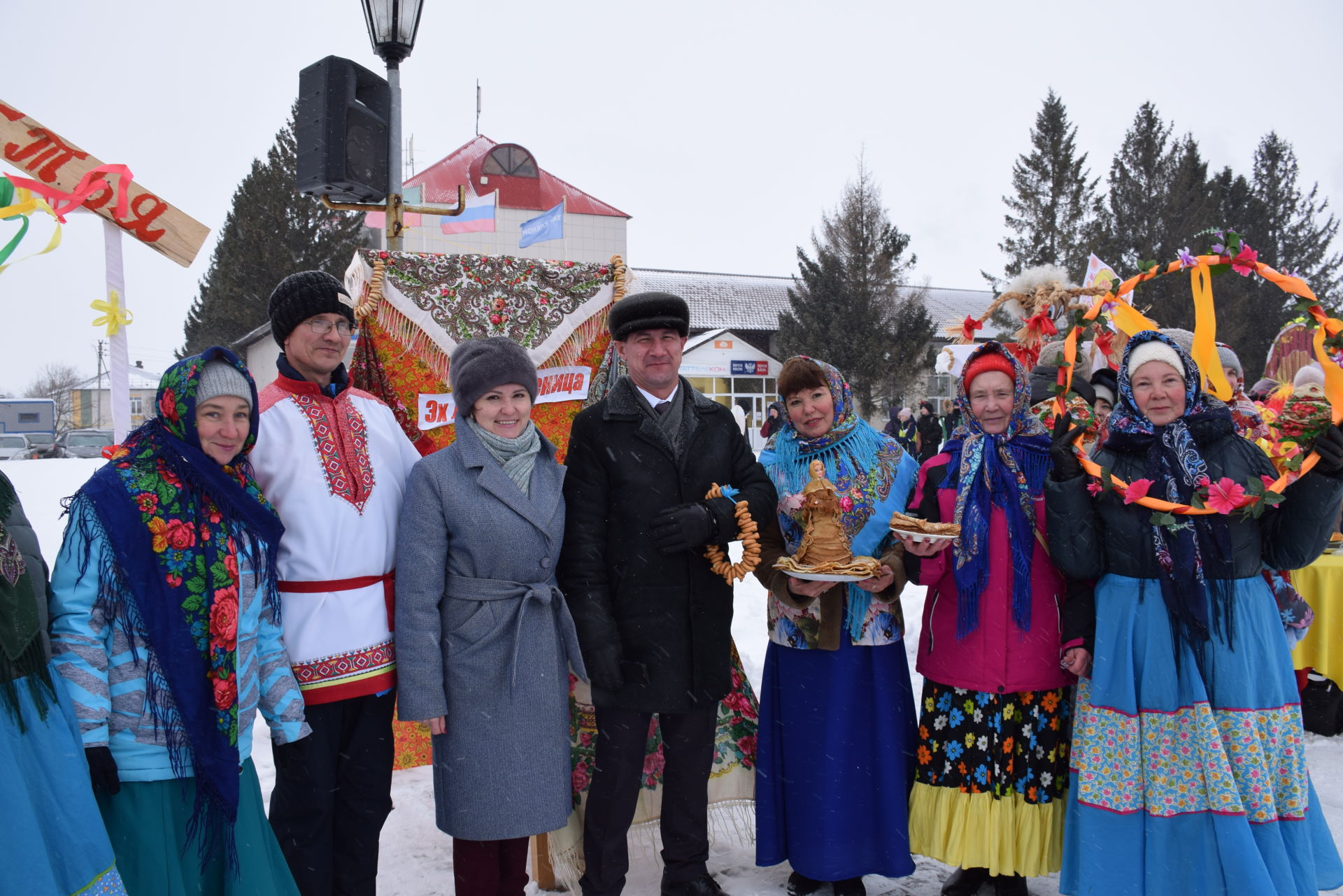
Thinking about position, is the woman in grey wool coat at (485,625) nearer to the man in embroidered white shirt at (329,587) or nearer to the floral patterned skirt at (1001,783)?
the man in embroidered white shirt at (329,587)

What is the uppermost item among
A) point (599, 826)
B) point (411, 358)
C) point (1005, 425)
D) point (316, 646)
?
point (411, 358)

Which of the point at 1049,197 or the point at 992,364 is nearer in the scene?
the point at 992,364

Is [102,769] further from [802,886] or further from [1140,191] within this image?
[1140,191]

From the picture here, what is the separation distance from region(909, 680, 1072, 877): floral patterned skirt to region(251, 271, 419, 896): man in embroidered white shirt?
1805 millimetres

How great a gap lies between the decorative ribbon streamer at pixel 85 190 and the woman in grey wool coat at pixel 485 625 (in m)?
1.13

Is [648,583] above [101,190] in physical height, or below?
below

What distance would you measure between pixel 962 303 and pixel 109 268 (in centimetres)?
3755

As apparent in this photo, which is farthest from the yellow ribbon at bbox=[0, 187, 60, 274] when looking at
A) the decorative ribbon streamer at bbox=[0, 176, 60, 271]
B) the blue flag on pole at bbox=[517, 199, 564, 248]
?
the blue flag on pole at bbox=[517, 199, 564, 248]

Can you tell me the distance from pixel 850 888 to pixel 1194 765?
1.16 m

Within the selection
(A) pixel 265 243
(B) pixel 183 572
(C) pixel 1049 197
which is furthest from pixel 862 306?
(B) pixel 183 572

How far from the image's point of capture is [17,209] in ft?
6.39

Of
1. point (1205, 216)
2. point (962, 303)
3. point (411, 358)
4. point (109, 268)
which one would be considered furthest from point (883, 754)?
point (962, 303)

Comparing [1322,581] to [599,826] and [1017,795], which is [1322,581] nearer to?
[1017,795]

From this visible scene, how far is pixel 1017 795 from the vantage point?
2.80m
